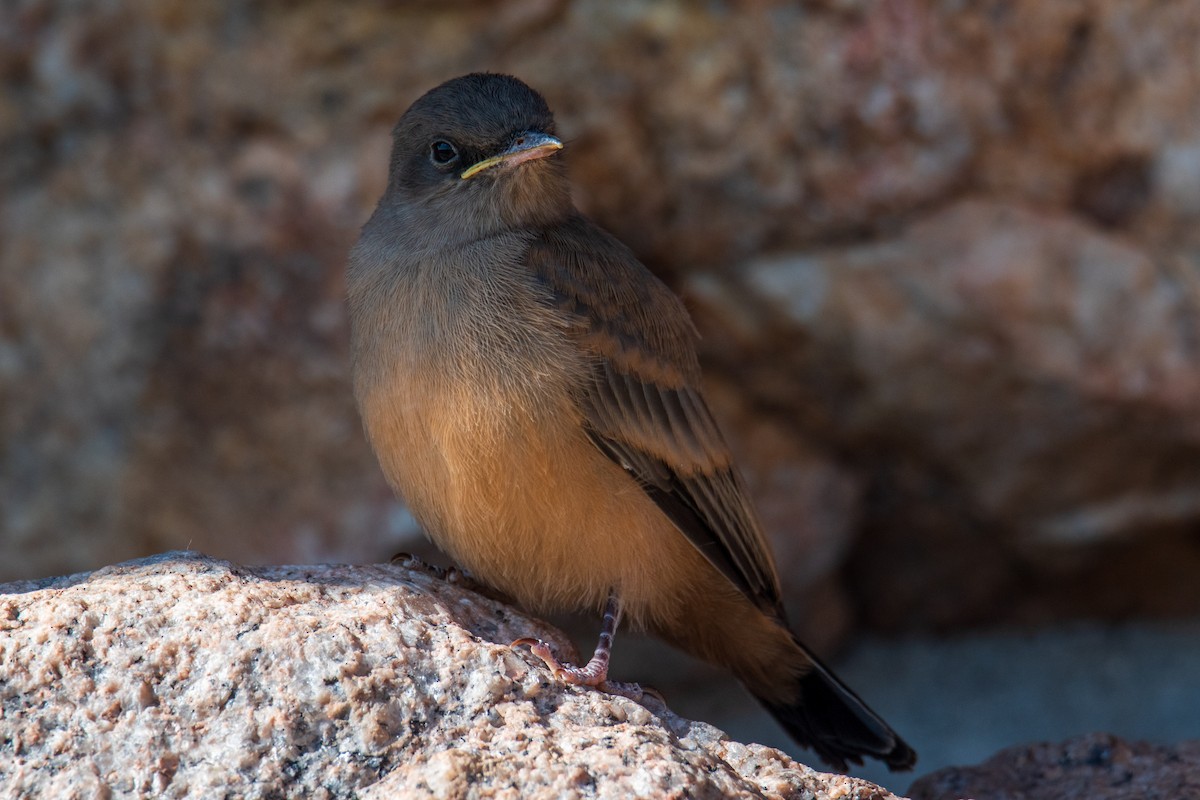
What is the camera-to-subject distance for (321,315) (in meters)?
6.99

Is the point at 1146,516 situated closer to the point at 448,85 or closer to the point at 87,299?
the point at 448,85

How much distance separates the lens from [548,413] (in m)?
4.42

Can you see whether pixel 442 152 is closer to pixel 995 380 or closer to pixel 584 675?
pixel 584 675

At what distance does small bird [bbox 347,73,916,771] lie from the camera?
4406 mm

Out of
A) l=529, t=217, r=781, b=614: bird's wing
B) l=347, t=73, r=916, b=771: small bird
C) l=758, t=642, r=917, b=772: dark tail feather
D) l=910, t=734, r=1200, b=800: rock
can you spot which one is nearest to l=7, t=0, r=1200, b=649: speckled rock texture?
l=347, t=73, r=916, b=771: small bird

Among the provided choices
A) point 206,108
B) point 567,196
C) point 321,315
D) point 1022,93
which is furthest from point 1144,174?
point 206,108

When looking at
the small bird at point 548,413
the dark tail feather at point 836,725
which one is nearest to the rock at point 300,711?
the small bird at point 548,413

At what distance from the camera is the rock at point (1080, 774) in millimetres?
4387

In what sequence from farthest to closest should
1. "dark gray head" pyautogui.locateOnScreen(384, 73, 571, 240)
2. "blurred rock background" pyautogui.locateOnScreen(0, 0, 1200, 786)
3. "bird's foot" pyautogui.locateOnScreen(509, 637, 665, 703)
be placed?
"blurred rock background" pyautogui.locateOnScreen(0, 0, 1200, 786) → "dark gray head" pyautogui.locateOnScreen(384, 73, 571, 240) → "bird's foot" pyautogui.locateOnScreen(509, 637, 665, 703)

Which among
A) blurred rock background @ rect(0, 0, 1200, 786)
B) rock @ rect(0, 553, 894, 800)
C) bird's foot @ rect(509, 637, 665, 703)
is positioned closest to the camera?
rock @ rect(0, 553, 894, 800)

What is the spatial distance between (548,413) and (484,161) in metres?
1.03

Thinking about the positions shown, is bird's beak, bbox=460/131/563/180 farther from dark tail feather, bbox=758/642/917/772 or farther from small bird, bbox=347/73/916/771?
dark tail feather, bbox=758/642/917/772

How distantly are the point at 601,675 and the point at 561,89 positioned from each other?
343 cm

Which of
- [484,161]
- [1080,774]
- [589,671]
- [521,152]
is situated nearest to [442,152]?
[484,161]
